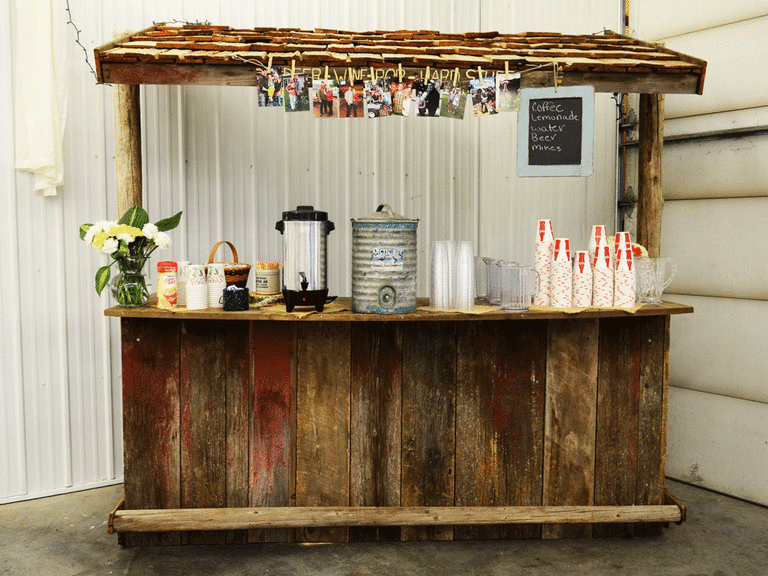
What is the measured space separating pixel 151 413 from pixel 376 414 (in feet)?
3.43

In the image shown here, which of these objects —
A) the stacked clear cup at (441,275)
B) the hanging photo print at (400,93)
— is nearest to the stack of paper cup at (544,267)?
the stacked clear cup at (441,275)

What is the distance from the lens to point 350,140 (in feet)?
13.6

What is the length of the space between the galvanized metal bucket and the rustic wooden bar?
0.67 feet

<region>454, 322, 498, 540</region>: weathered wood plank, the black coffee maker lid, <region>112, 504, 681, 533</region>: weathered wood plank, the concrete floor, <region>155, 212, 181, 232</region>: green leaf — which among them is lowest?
the concrete floor

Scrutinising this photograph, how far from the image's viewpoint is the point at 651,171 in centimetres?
334

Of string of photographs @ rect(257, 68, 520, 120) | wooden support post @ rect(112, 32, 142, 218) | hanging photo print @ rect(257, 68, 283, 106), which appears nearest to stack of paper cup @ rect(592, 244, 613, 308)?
string of photographs @ rect(257, 68, 520, 120)

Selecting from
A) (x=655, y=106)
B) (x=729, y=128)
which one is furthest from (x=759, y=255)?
(x=655, y=106)

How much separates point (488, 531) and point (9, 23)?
357cm

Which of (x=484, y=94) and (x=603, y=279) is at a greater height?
(x=484, y=94)

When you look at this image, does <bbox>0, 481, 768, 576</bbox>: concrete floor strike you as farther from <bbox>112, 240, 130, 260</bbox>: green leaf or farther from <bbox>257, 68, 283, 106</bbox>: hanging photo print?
<bbox>257, 68, 283, 106</bbox>: hanging photo print

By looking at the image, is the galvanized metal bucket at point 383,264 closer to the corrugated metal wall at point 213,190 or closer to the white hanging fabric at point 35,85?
the corrugated metal wall at point 213,190

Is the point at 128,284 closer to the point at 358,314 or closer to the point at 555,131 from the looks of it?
the point at 358,314

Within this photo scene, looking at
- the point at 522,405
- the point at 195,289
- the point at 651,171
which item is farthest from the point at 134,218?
the point at 651,171

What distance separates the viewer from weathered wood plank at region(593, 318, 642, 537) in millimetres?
3105
